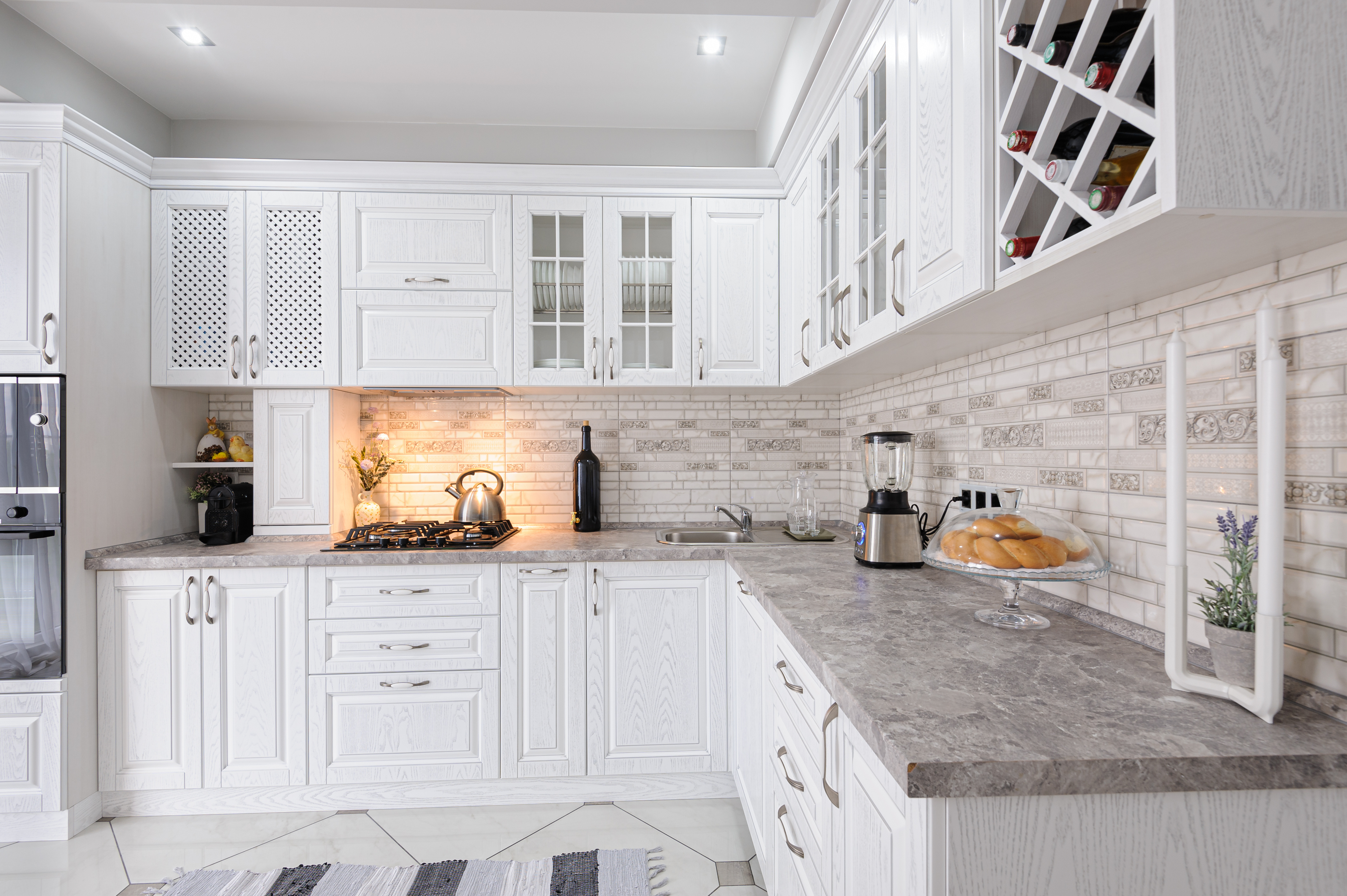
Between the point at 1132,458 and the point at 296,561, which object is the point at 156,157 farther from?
the point at 1132,458

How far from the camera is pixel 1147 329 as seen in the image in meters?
1.20

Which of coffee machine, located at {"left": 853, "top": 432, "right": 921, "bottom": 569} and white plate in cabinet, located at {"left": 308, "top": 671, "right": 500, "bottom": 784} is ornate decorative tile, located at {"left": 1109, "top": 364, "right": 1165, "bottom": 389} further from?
white plate in cabinet, located at {"left": 308, "top": 671, "right": 500, "bottom": 784}

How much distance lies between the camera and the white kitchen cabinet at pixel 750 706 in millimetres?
1735

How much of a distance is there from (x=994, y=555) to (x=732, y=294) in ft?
5.76

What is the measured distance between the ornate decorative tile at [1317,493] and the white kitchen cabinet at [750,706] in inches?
40.8

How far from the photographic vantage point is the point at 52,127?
2.18 meters

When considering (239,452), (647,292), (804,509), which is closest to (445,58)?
(647,292)

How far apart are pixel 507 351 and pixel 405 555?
0.89 metres

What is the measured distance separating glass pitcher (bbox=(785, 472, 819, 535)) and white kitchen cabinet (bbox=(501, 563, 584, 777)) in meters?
0.90

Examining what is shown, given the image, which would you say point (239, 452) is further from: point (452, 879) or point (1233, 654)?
point (1233, 654)

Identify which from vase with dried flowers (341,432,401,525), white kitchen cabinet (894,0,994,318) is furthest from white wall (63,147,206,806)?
white kitchen cabinet (894,0,994,318)

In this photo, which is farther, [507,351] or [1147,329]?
[507,351]

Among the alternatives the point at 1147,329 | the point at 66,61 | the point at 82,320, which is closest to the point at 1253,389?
the point at 1147,329

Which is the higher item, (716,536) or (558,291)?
(558,291)
